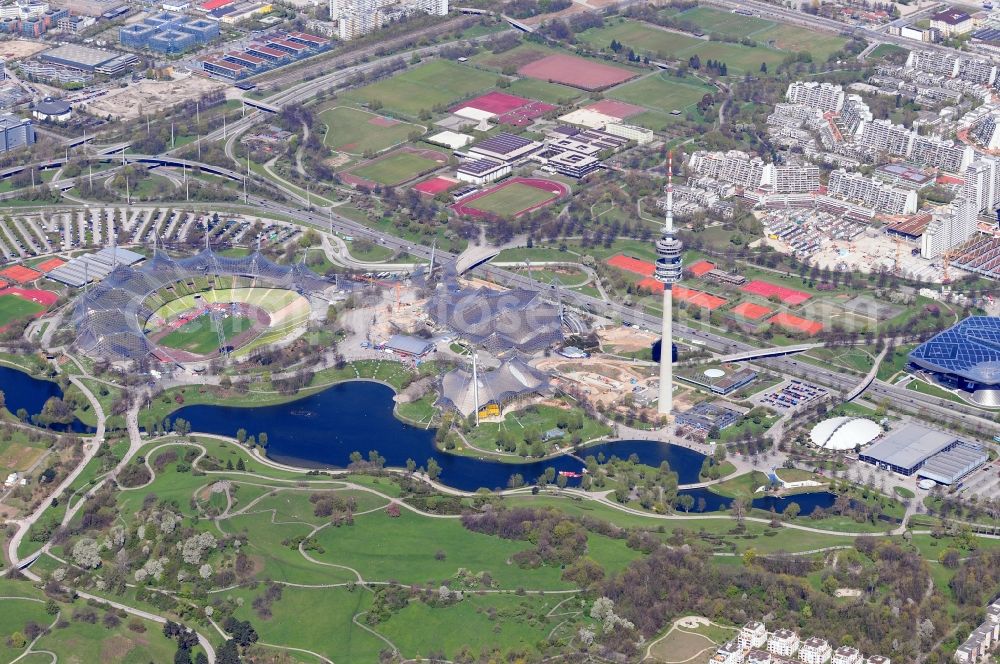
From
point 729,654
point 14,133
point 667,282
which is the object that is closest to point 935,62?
point 667,282

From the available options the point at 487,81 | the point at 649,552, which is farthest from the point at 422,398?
the point at 487,81

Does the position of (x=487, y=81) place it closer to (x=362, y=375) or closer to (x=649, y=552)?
(x=362, y=375)

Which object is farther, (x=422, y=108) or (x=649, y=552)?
(x=422, y=108)

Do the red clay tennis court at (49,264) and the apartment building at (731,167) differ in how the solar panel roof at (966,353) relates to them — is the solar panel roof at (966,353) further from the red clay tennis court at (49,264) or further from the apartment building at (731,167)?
the red clay tennis court at (49,264)

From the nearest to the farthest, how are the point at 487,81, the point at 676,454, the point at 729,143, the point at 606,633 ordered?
the point at 606,633 → the point at 676,454 → the point at 729,143 → the point at 487,81

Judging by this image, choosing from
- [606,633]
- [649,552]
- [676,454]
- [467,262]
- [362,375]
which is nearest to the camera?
[606,633]

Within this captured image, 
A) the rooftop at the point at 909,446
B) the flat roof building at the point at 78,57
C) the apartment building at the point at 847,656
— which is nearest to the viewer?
the apartment building at the point at 847,656

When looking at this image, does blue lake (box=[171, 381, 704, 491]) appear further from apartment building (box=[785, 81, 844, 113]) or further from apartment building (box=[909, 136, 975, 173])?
apartment building (box=[785, 81, 844, 113])

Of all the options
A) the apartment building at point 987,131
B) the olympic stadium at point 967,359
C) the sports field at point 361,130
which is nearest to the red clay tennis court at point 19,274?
the sports field at point 361,130
